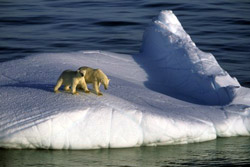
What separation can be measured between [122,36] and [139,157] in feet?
22.5

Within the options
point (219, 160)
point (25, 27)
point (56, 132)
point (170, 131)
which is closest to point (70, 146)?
point (56, 132)

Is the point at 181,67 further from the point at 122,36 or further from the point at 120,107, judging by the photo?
the point at 122,36

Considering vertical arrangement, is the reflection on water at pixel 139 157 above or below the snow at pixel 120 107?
below

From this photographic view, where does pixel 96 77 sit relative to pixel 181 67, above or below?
below

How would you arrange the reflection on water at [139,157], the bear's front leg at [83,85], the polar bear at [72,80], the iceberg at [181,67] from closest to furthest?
the reflection on water at [139,157] → the polar bear at [72,80] → the bear's front leg at [83,85] → the iceberg at [181,67]

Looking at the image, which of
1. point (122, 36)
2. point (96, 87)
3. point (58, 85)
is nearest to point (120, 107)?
point (96, 87)

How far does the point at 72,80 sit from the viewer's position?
4457 millimetres

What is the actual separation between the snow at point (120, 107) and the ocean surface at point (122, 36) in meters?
0.09

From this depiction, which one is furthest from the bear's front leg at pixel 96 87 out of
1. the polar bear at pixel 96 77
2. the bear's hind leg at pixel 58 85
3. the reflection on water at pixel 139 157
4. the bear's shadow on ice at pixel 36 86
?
the reflection on water at pixel 139 157

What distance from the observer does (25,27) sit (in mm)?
11734

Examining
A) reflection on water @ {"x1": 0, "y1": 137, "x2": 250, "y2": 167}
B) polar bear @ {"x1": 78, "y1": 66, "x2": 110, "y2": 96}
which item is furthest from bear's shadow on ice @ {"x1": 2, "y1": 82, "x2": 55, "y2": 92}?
reflection on water @ {"x1": 0, "y1": 137, "x2": 250, "y2": 167}

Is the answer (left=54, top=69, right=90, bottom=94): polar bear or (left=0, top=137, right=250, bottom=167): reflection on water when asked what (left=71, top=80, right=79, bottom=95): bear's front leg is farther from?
(left=0, top=137, right=250, bottom=167): reflection on water

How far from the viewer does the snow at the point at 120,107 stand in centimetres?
436

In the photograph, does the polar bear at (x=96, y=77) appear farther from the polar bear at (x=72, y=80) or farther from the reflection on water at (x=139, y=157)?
the reflection on water at (x=139, y=157)
